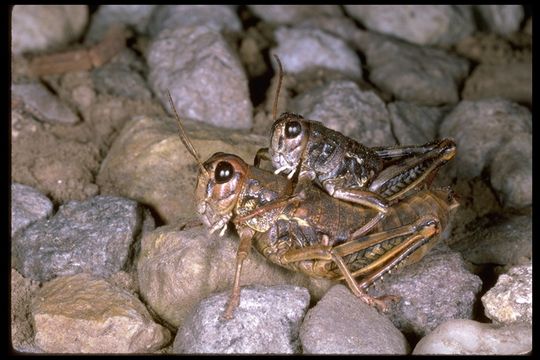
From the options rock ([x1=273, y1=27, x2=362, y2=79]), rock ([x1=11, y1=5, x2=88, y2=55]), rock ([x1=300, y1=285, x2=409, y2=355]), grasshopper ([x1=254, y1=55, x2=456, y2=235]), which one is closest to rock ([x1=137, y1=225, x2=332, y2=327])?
rock ([x1=300, y1=285, x2=409, y2=355])

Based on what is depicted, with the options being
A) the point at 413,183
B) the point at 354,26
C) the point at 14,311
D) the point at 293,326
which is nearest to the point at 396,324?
the point at 293,326

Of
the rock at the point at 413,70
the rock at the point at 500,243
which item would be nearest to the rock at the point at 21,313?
the rock at the point at 500,243

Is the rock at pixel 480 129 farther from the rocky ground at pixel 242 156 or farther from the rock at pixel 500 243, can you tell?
the rock at pixel 500 243

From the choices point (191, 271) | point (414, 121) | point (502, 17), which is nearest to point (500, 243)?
point (414, 121)

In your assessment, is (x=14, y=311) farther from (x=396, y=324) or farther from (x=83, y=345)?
(x=396, y=324)

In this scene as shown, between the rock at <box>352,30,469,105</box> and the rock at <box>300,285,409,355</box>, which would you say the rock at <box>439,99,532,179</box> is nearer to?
the rock at <box>352,30,469,105</box>

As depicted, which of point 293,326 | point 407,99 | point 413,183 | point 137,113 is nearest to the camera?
point 293,326

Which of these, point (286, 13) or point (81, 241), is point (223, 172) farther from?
point (286, 13)
